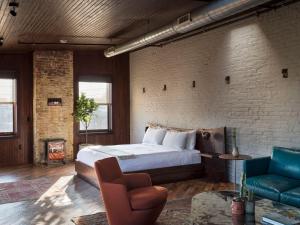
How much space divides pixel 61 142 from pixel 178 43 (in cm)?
404

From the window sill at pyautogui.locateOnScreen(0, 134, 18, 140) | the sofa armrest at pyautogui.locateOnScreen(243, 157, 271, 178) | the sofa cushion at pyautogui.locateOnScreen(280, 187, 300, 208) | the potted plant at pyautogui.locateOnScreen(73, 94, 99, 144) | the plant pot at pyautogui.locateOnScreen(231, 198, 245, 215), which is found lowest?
the sofa cushion at pyautogui.locateOnScreen(280, 187, 300, 208)

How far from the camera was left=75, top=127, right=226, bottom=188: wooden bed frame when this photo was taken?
671 centimetres

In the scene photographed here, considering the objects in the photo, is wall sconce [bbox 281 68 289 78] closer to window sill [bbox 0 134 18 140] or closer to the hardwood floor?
the hardwood floor

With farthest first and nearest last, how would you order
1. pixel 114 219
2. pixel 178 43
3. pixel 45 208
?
pixel 178 43
pixel 45 208
pixel 114 219

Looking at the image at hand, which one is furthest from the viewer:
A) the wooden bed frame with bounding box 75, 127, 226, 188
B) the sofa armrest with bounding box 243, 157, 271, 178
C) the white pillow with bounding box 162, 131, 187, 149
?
the white pillow with bounding box 162, 131, 187, 149

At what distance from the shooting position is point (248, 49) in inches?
253

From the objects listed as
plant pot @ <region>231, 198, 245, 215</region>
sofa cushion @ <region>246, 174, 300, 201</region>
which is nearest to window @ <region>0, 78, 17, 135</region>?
sofa cushion @ <region>246, 174, 300, 201</region>

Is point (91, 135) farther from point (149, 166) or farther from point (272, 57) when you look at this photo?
point (272, 57)

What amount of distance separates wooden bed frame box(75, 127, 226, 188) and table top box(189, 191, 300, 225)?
2479 mm

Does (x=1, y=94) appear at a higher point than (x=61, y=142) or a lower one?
higher

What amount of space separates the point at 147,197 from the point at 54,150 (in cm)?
574

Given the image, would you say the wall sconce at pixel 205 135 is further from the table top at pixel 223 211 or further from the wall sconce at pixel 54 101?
the wall sconce at pixel 54 101

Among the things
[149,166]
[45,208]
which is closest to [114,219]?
[45,208]

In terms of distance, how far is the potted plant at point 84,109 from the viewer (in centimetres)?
960
